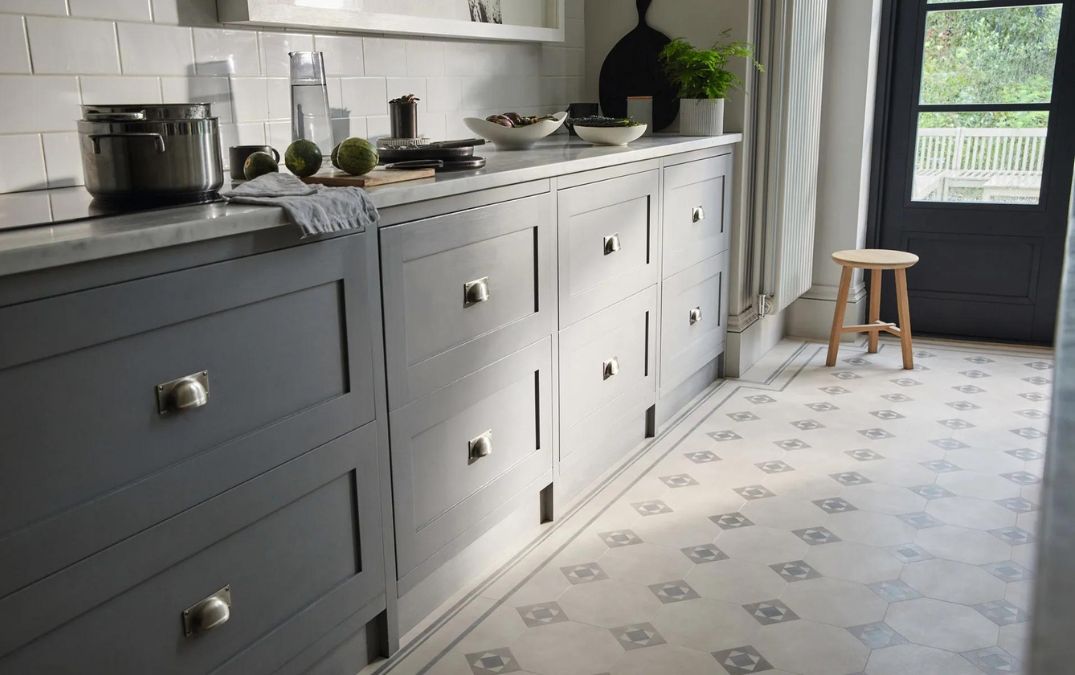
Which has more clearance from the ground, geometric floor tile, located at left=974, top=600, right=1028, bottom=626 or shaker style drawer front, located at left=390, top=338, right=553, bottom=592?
shaker style drawer front, located at left=390, top=338, right=553, bottom=592

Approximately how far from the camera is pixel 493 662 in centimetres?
209

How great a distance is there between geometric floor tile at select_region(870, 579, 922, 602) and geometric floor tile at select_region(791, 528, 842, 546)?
24 cm

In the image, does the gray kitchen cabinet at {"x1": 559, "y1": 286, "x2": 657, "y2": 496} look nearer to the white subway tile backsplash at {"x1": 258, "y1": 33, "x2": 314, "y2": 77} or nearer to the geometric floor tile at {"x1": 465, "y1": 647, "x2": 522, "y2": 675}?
the geometric floor tile at {"x1": 465, "y1": 647, "x2": 522, "y2": 675}

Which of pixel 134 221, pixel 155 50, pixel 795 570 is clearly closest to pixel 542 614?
pixel 795 570

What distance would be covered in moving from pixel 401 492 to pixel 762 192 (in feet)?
8.25

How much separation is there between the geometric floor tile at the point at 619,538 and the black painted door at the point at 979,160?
8.97 feet

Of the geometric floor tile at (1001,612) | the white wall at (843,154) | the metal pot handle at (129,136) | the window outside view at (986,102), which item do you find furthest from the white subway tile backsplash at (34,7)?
the window outside view at (986,102)

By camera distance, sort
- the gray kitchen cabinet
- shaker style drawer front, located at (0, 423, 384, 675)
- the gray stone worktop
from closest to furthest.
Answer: the gray stone worktop < shaker style drawer front, located at (0, 423, 384, 675) < the gray kitchen cabinet

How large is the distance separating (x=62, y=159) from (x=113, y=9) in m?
0.34

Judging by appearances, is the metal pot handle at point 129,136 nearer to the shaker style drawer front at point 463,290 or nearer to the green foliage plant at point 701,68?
the shaker style drawer front at point 463,290

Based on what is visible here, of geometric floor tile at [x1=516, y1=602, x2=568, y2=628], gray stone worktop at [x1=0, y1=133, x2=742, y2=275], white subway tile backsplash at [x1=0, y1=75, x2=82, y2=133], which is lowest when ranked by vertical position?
geometric floor tile at [x1=516, y1=602, x2=568, y2=628]

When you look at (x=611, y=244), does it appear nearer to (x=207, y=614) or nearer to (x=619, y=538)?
(x=619, y=538)

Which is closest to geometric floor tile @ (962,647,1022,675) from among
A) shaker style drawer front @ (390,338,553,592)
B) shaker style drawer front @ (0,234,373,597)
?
shaker style drawer front @ (390,338,553,592)

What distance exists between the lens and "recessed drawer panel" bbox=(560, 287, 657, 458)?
9.10ft
